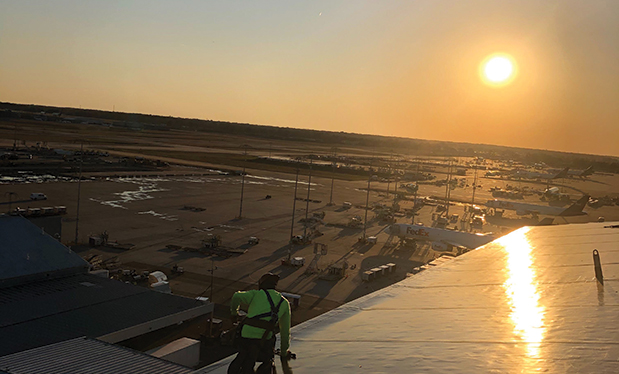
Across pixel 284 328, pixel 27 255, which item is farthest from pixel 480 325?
pixel 27 255

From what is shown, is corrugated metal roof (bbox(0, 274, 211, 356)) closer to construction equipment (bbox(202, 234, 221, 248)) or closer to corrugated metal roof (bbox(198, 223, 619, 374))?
corrugated metal roof (bbox(198, 223, 619, 374))

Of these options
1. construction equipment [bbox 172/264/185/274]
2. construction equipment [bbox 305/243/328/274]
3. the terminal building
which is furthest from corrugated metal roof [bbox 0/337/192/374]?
construction equipment [bbox 305/243/328/274]

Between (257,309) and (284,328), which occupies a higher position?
(257,309)

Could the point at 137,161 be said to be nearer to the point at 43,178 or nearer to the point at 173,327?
the point at 43,178

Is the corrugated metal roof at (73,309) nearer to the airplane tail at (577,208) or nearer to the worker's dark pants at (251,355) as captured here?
the worker's dark pants at (251,355)

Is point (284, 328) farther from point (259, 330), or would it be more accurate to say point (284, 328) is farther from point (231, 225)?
point (231, 225)

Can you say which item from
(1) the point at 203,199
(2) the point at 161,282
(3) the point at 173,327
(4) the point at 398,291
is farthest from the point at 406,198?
(4) the point at 398,291
